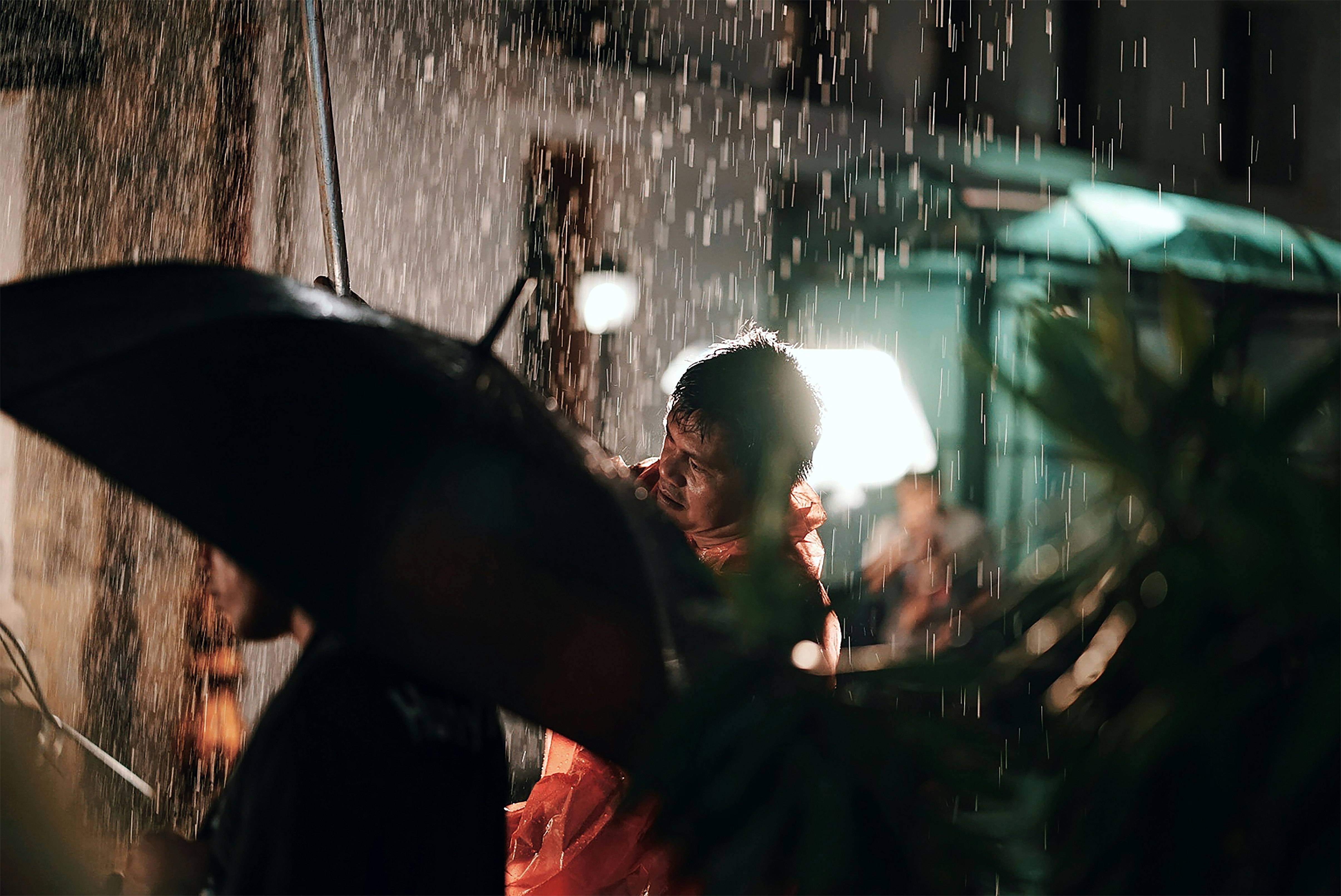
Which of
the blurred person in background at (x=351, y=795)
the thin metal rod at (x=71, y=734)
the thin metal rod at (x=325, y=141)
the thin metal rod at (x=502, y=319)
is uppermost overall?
the thin metal rod at (x=325, y=141)

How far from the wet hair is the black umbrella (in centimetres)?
97

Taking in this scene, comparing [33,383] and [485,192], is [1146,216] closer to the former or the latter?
Answer: [485,192]

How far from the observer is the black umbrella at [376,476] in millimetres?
1222

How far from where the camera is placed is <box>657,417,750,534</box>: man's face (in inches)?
91.3

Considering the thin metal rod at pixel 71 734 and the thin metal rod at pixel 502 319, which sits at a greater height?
the thin metal rod at pixel 502 319

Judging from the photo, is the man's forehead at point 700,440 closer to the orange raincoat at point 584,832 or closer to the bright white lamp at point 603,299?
the orange raincoat at point 584,832

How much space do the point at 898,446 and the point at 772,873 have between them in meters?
7.19

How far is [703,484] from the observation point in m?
2.34

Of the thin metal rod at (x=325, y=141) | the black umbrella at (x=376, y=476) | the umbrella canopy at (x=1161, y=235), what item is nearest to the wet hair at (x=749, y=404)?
the thin metal rod at (x=325, y=141)

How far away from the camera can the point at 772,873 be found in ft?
2.92

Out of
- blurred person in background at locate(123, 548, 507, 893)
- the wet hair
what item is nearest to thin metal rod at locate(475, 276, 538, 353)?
blurred person in background at locate(123, 548, 507, 893)

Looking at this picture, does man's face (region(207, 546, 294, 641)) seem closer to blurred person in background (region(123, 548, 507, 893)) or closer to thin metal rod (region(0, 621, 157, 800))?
blurred person in background (region(123, 548, 507, 893))

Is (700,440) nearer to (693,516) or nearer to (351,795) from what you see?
(693,516)

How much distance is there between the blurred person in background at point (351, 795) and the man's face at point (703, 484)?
98 cm
